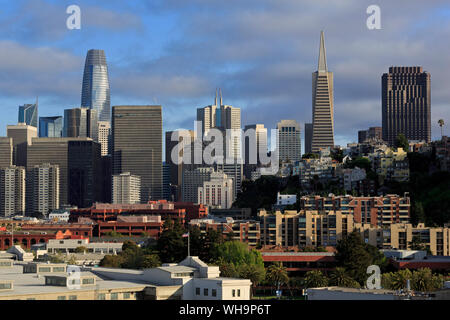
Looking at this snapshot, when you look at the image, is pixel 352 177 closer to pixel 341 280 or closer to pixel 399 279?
pixel 341 280

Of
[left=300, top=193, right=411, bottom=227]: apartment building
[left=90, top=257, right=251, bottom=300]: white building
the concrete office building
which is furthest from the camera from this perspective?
[left=300, top=193, right=411, bottom=227]: apartment building

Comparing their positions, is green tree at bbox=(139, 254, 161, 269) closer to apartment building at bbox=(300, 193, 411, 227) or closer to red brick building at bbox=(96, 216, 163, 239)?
apartment building at bbox=(300, 193, 411, 227)

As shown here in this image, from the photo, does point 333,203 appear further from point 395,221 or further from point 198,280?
point 198,280

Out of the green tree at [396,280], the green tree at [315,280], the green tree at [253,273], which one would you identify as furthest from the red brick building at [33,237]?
the green tree at [396,280]

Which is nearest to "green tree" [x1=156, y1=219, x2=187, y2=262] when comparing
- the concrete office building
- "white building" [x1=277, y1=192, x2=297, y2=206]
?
the concrete office building

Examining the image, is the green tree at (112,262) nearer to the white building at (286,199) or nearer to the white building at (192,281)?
the white building at (192,281)

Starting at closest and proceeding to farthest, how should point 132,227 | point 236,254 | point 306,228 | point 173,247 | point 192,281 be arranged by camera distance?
point 192,281, point 173,247, point 236,254, point 306,228, point 132,227

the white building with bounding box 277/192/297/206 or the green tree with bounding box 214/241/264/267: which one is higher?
the white building with bounding box 277/192/297/206

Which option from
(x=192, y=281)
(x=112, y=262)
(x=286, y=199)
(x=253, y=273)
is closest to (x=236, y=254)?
(x=253, y=273)
